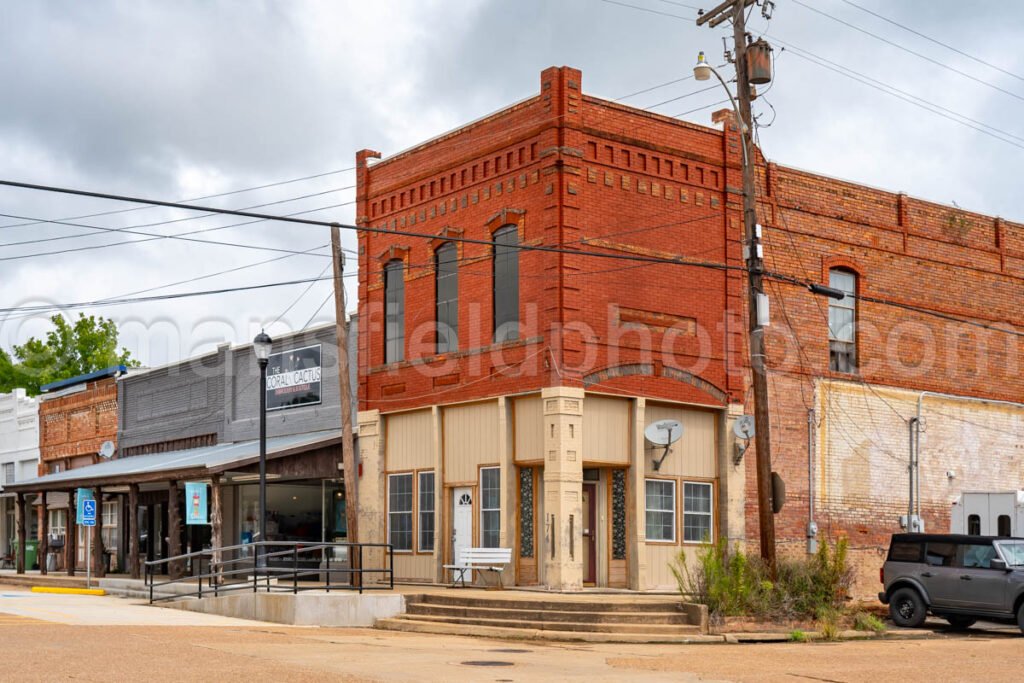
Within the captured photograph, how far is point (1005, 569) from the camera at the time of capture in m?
20.3

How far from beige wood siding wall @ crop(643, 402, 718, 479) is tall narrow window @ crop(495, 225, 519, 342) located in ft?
10.5

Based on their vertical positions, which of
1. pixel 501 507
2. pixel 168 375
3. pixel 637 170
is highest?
pixel 637 170

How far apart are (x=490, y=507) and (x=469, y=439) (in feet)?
5.08

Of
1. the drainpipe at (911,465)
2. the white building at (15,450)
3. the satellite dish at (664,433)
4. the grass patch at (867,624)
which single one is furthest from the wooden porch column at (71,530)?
A: the grass patch at (867,624)

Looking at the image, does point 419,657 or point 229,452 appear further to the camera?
point 229,452

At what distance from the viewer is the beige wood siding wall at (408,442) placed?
1054 inches

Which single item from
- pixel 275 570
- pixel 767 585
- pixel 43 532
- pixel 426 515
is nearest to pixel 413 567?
pixel 426 515

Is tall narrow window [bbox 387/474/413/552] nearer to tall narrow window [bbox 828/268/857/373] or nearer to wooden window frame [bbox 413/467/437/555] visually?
wooden window frame [bbox 413/467/437/555]

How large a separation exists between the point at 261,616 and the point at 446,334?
749 centimetres

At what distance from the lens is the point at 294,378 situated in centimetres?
3092

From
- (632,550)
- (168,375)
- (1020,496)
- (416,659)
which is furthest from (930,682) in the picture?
(168,375)

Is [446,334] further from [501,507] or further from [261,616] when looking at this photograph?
[261,616]

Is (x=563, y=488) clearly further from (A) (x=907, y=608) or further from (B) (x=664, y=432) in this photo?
(A) (x=907, y=608)

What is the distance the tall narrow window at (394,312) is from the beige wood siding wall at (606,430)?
5.61 metres
